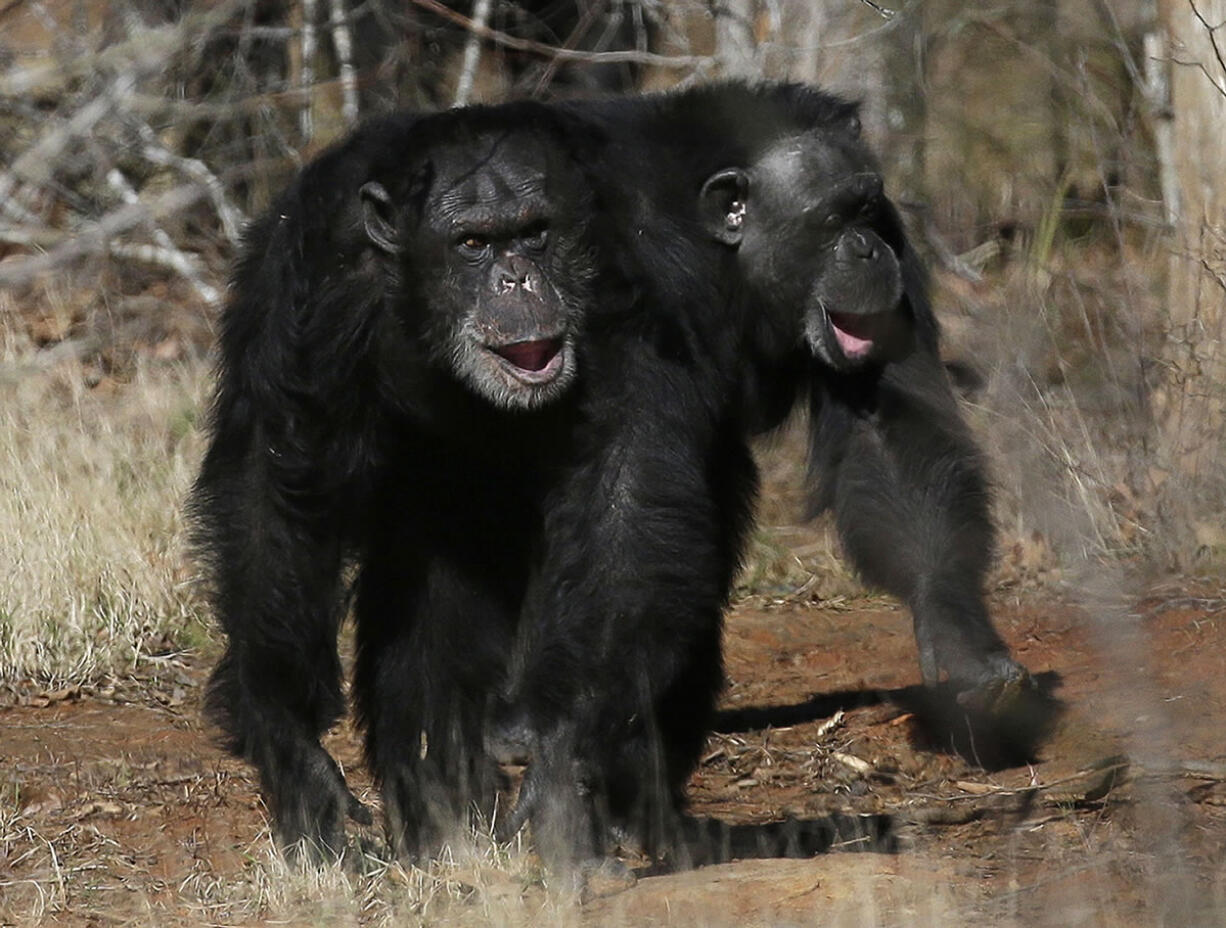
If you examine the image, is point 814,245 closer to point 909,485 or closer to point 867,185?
point 867,185

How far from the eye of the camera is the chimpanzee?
4.77m

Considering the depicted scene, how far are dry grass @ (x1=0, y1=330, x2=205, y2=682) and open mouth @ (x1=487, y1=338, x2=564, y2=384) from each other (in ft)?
9.77

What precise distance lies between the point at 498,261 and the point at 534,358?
301 millimetres

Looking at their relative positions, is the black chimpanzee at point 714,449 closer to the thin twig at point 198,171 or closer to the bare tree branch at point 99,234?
the bare tree branch at point 99,234

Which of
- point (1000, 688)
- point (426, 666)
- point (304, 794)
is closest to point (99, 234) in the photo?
point (426, 666)

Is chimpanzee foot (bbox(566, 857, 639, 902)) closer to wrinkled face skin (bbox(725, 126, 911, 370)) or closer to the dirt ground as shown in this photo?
the dirt ground

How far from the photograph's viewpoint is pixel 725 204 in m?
5.45

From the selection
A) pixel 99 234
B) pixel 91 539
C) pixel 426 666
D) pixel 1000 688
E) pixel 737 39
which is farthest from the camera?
pixel 99 234

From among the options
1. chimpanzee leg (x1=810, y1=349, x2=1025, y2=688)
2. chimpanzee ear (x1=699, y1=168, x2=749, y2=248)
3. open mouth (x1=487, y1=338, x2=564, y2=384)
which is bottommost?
chimpanzee leg (x1=810, y1=349, x2=1025, y2=688)

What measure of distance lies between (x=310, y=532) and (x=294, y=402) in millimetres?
364

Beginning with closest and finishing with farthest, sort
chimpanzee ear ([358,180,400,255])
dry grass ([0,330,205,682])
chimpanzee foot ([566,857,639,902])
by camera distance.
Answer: chimpanzee foot ([566,857,639,902]) → chimpanzee ear ([358,180,400,255]) → dry grass ([0,330,205,682])

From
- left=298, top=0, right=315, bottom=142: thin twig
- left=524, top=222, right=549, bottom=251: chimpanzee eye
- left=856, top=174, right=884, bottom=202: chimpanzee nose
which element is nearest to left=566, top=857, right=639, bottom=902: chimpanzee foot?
left=524, top=222, right=549, bottom=251: chimpanzee eye

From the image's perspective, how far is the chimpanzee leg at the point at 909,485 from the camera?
520 centimetres

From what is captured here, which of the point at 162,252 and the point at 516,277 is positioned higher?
the point at 516,277
